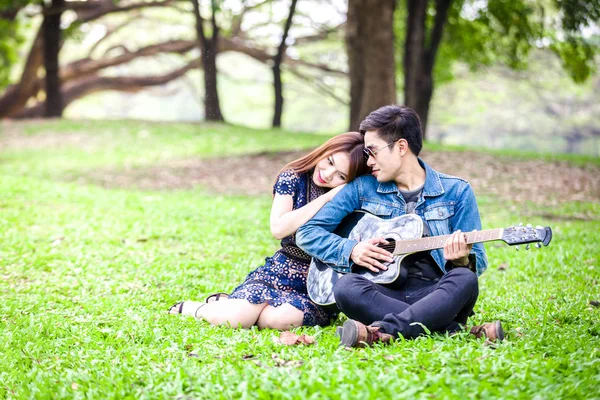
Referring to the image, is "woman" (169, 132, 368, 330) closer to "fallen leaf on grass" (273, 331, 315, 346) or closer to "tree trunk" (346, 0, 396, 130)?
"fallen leaf on grass" (273, 331, 315, 346)

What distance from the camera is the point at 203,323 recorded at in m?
5.11

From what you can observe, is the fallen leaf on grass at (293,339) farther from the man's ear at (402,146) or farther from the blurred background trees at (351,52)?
the blurred background trees at (351,52)

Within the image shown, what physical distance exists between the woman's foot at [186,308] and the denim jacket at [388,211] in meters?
1.08

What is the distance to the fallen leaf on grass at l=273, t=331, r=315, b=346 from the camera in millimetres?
4457

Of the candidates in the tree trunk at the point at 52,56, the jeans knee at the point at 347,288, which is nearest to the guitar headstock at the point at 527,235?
the jeans knee at the point at 347,288

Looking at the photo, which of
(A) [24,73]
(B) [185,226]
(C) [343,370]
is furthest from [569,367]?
(A) [24,73]

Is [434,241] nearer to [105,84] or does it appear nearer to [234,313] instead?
[234,313]

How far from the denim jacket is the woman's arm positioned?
4 centimetres

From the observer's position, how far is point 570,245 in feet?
27.6

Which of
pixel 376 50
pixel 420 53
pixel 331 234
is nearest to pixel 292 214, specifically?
pixel 331 234

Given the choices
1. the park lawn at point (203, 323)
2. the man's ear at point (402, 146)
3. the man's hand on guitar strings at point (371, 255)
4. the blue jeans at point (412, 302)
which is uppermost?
the man's ear at point (402, 146)

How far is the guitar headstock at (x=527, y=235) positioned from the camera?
3.89 metres

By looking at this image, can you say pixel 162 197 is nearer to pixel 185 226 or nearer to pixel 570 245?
pixel 185 226

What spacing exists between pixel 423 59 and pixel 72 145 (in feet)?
33.1
